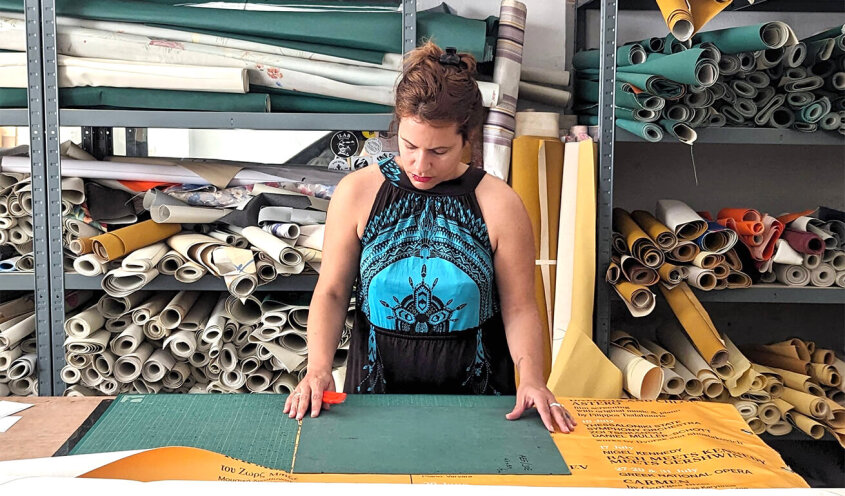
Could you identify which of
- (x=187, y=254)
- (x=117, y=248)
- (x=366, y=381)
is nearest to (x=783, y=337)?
(x=366, y=381)

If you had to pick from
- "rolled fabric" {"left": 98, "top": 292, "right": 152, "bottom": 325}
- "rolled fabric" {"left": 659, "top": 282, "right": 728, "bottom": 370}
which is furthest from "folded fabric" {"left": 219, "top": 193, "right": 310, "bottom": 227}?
"rolled fabric" {"left": 659, "top": 282, "right": 728, "bottom": 370}

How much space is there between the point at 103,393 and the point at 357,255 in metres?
1.20

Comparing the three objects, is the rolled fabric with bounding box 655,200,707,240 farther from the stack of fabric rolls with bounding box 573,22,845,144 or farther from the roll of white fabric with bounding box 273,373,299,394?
the roll of white fabric with bounding box 273,373,299,394

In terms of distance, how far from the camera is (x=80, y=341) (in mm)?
2338

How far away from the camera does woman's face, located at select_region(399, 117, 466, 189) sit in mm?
1557

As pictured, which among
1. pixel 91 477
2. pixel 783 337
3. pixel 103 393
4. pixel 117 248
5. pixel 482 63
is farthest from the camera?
pixel 783 337

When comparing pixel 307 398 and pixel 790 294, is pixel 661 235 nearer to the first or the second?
pixel 790 294

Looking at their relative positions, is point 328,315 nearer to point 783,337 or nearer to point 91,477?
Result: point 91,477

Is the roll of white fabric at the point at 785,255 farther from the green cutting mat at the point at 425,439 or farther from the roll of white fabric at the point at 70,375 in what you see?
the roll of white fabric at the point at 70,375

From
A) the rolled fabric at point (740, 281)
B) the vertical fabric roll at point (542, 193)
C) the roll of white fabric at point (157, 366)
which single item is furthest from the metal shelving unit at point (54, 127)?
the rolled fabric at point (740, 281)

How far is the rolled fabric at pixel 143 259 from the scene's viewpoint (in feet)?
7.55

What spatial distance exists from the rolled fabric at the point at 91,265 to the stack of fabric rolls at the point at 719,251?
1.53 metres

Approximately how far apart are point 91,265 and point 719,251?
191 cm

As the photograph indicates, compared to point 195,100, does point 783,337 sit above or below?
below
